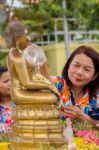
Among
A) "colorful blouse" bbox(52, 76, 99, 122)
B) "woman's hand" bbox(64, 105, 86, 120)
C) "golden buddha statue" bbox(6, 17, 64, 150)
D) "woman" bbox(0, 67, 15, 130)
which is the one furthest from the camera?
"woman" bbox(0, 67, 15, 130)

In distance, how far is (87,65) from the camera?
2.79 meters

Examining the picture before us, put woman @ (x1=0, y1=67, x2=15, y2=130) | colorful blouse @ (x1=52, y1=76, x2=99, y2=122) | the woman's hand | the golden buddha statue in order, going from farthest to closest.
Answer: woman @ (x1=0, y1=67, x2=15, y2=130), colorful blouse @ (x1=52, y1=76, x2=99, y2=122), the woman's hand, the golden buddha statue

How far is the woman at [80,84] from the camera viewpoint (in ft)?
9.18

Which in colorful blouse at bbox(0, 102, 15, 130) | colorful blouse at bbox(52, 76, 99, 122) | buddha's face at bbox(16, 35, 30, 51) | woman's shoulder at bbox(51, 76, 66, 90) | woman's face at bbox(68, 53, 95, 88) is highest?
buddha's face at bbox(16, 35, 30, 51)

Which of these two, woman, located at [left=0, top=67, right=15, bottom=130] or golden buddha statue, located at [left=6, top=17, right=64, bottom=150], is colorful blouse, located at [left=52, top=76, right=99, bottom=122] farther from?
golden buddha statue, located at [left=6, top=17, right=64, bottom=150]

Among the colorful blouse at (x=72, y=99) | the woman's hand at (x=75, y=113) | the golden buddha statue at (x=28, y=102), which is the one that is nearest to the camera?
the golden buddha statue at (x=28, y=102)

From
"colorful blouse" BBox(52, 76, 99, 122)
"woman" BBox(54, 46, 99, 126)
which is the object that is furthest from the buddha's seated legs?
"colorful blouse" BBox(52, 76, 99, 122)

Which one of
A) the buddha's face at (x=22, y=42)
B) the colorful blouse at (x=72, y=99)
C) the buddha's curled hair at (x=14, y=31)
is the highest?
the buddha's curled hair at (x=14, y=31)

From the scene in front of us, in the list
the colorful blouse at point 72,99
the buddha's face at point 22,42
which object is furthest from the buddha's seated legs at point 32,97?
the colorful blouse at point 72,99

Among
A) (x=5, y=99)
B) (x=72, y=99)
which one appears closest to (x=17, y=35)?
(x=72, y=99)

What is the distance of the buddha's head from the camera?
2230mm

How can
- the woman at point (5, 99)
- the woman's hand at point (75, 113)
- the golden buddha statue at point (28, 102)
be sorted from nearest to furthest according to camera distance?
the golden buddha statue at point (28, 102) → the woman's hand at point (75, 113) → the woman at point (5, 99)

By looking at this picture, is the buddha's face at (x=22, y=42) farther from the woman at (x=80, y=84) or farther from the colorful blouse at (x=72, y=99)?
the colorful blouse at (x=72, y=99)


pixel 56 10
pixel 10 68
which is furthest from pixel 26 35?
pixel 56 10
